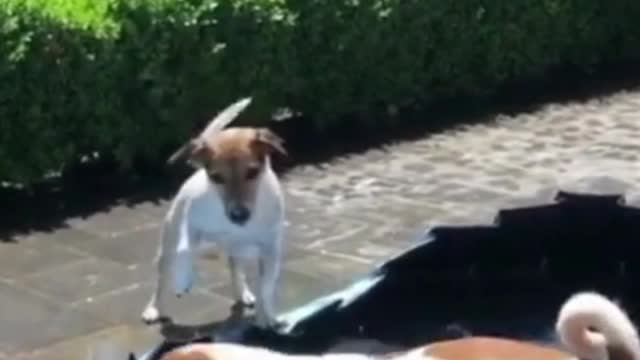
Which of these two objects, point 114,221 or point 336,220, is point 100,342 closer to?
point 114,221

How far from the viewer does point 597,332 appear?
150 inches

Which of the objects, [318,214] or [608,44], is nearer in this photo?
[318,214]

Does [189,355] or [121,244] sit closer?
[189,355]

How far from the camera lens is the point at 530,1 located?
12656 millimetres

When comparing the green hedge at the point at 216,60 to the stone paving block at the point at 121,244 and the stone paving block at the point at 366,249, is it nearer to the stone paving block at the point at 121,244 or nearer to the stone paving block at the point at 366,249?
the stone paving block at the point at 121,244

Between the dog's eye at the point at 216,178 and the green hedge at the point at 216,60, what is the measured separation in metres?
2.36

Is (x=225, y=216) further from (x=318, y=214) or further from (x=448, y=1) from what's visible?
(x=448, y=1)

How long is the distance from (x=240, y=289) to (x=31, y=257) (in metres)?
1.32

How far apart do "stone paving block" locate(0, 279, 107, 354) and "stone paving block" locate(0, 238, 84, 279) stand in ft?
1.20

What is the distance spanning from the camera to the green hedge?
910 centimetres

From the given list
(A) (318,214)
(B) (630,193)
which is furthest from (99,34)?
(B) (630,193)

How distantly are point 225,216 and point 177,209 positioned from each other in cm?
26

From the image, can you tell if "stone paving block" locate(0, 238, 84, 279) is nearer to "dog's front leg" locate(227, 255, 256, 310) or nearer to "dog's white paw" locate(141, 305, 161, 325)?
"dog's white paw" locate(141, 305, 161, 325)

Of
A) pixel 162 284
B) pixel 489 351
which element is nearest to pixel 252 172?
pixel 162 284
